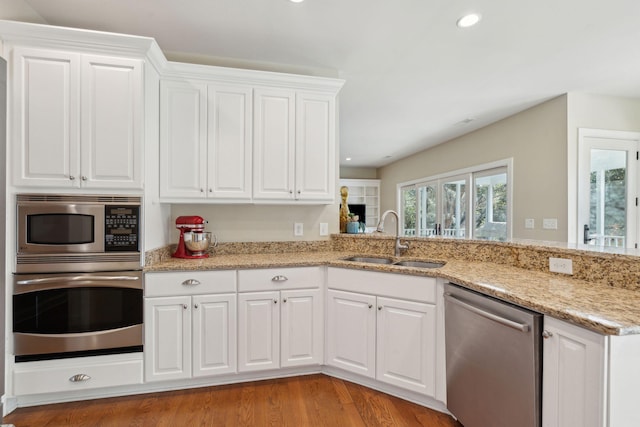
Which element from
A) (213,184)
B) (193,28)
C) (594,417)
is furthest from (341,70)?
(594,417)

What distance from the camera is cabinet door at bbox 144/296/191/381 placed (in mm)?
2088

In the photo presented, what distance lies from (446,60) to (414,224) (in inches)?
201

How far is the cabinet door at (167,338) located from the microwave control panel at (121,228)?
0.39 metres

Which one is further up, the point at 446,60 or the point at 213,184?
the point at 446,60

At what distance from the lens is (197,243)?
2.44m

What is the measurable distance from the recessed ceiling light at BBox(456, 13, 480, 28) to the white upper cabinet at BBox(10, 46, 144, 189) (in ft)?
7.27

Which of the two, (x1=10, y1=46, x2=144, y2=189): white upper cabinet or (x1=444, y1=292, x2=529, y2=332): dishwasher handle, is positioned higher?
(x1=10, y1=46, x2=144, y2=189): white upper cabinet

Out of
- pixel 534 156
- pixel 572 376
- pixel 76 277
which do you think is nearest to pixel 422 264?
pixel 572 376

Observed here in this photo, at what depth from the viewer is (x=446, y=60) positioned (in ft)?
9.32

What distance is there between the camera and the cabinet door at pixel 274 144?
257cm

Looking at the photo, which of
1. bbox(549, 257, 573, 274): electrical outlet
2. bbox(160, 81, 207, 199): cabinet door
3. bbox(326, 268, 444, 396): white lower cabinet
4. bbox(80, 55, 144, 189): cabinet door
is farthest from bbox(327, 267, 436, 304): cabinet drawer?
bbox(80, 55, 144, 189): cabinet door

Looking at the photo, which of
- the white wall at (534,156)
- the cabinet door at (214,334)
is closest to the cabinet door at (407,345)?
the cabinet door at (214,334)

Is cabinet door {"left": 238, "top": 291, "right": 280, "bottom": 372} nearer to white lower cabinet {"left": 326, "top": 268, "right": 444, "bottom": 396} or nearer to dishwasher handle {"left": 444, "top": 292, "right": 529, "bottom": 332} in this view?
white lower cabinet {"left": 326, "top": 268, "right": 444, "bottom": 396}

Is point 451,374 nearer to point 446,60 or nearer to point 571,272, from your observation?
point 571,272
